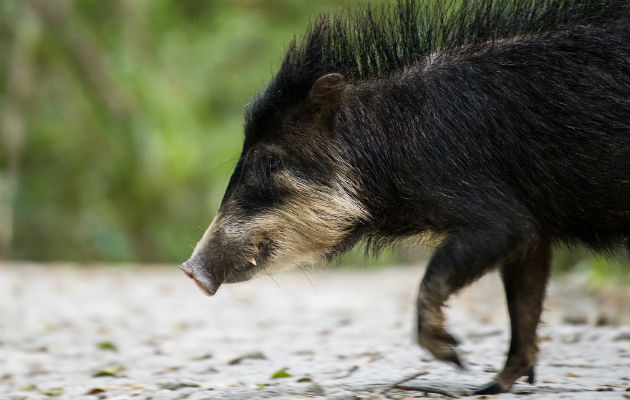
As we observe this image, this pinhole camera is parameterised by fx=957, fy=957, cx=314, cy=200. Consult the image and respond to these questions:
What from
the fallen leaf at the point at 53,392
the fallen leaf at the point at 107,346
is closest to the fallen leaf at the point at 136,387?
the fallen leaf at the point at 53,392

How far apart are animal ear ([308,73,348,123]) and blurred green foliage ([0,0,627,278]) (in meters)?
9.74

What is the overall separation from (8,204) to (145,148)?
7.02 feet

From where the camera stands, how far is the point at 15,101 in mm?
14305

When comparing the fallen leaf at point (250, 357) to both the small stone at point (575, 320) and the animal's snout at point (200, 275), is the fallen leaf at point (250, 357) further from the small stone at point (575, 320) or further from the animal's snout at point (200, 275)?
the small stone at point (575, 320)

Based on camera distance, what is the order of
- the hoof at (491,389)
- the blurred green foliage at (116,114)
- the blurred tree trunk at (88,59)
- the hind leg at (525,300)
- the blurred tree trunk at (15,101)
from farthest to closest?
the blurred green foliage at (116,114), the blurred tree trunk at (88,59), the blurred tree trunk at (15,101), the hind leg at (525,300), the hoof at (491,389)

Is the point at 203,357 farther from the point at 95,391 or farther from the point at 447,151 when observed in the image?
the point at 447,151

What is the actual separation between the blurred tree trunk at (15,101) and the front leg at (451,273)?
1099 cm

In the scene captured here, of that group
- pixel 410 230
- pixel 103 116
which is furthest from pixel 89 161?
pixel 410 230

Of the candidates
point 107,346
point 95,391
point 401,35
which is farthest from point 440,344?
point 107,346

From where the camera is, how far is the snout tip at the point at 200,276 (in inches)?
157

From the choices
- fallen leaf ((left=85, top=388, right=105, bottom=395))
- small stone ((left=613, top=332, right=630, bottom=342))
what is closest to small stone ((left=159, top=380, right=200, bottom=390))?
fallen leaf ((left=85, top=388, right=105, bottom=395))

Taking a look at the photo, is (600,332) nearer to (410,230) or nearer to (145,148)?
(410,230)

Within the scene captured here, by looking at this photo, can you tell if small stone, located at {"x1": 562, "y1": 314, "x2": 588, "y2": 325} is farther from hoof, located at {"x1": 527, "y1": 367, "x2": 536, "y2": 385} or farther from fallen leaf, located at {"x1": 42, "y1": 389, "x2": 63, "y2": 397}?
fallen leaf, located at {"x1": 42, "y1": 389, "x2": 63, "y2": 397}

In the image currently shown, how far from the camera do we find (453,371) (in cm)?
480
